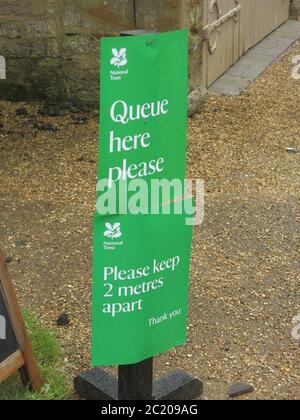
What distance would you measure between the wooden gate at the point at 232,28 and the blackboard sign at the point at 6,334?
182 inches

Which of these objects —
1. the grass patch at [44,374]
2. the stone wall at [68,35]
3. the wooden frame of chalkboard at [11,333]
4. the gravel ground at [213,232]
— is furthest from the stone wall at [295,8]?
the wooden frame of chalkboard at [11,333]

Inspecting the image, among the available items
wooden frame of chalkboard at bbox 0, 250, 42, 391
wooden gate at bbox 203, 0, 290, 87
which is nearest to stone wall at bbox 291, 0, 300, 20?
wooden gate at bbox 203, 0, 290, 87

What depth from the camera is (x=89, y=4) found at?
701 centimetres

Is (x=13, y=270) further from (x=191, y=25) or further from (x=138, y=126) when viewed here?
(x=191, y=25)

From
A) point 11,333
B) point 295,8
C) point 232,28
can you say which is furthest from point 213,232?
point 295,8

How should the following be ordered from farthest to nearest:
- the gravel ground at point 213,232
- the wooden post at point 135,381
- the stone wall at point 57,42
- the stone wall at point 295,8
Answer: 1. the stone wall at point 295,8
2. the stone wall at point 57,42
3. the gravel ground at point 213,232
4. the wooden post at point 135,381

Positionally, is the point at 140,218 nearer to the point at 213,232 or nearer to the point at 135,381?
the point at 135,381

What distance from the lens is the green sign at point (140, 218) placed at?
3.05m

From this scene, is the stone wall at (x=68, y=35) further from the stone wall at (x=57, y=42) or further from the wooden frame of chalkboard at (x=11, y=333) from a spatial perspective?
the wooden frame of chalkboard at (x=11, y=333)

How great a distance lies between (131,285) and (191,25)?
14.1ft

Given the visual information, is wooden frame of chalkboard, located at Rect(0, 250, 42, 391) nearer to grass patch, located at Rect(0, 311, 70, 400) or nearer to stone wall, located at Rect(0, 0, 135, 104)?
grass patch, located at Rect(0, 311, 70, 400)

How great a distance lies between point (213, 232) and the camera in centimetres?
538

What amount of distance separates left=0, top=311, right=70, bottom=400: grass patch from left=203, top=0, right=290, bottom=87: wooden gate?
4263 mm

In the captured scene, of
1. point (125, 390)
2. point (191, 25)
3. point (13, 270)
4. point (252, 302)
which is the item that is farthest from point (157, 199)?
point (191, 25)
